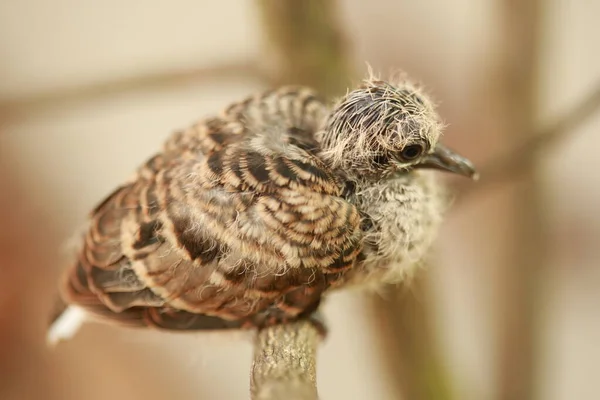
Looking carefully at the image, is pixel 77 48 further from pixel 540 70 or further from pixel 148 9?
pixel 540 70

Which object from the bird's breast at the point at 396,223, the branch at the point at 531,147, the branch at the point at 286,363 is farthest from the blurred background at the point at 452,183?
the branch at the point at 286,363

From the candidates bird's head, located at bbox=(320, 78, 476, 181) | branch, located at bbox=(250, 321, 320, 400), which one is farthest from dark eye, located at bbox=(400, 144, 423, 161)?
branch, located at bbox=(250, 321, 320, 400)

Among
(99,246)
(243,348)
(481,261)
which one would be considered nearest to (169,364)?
(243,348)

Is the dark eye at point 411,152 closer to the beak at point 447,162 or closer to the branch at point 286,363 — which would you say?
the beak at point 447,162

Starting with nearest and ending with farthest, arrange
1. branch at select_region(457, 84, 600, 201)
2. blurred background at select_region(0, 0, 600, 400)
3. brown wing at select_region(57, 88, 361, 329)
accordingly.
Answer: brown wing at select_region(57, 88, 361, 329) → branch at select_region(457, 84, 600, 201) → blurred background at select_region(0, 0, 600, 400)

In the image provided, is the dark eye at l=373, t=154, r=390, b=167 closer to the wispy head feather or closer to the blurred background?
the wispy head feather

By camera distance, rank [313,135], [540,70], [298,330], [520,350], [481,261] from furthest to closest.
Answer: [481,261]
[520,350]
[540,70]
[313,135]
[298,330]

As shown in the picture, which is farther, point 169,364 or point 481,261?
point 481,261
